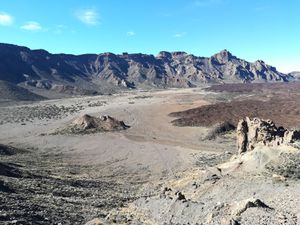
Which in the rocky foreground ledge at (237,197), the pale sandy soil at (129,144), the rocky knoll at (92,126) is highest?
the rocky foreground ledge at (237,197)

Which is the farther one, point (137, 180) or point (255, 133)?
point (255, 133)

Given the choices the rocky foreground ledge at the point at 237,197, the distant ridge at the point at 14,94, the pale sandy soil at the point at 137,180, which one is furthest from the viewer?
the distant ridge at the point at 14,94

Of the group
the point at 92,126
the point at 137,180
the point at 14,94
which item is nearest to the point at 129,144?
the point at 92,126

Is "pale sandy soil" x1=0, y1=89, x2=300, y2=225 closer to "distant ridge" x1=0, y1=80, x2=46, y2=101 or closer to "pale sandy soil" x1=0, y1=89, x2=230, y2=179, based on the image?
"pale sandy soil" x1=0, y1=89, x2=230, y2=179

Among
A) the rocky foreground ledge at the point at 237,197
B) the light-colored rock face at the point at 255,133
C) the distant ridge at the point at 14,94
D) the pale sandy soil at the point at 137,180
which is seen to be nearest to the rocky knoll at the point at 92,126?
the pale sandy soil at the point at 137,180

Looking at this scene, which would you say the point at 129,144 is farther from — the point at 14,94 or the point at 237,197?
the point at 14,94

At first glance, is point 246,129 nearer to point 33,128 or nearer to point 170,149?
point 170,149

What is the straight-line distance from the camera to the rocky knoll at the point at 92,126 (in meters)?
73.5

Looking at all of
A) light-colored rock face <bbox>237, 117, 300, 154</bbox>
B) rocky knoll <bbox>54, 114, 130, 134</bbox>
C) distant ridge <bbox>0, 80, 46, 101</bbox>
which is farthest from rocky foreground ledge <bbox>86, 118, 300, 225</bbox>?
distant ridge <bbox>0, 80, 46, 101</bbox>

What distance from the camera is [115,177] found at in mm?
44094

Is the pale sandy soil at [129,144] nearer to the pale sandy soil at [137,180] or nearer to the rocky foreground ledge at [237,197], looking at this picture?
the pale sandy soil at [137,180]

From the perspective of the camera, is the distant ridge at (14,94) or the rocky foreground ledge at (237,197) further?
the distant ridge at (14,94)

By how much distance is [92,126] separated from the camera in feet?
249

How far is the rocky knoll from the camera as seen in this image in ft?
241
